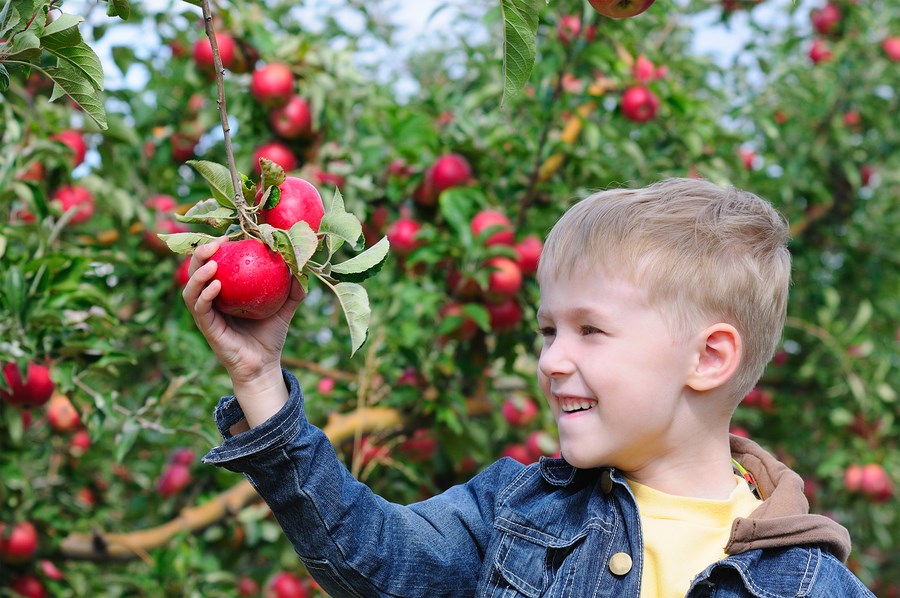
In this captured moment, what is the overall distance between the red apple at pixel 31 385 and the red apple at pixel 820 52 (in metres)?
2.69

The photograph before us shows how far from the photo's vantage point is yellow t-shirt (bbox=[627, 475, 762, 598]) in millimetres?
1000

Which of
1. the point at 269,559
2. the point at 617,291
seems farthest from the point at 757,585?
the point at 269,559

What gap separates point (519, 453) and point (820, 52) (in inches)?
74.4

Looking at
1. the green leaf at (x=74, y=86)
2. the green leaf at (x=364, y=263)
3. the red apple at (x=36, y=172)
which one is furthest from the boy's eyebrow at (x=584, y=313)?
the red apple at (x=36, y=172)

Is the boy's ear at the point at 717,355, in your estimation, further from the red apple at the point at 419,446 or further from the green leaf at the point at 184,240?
the red apple at the point at 419,446

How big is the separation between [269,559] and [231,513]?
74cm

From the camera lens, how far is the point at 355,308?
863 millimetres

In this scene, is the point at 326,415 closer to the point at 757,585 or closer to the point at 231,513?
the point at 231,513

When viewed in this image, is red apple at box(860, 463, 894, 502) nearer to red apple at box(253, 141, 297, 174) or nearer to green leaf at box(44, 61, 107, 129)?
red apple at box(253, 141, 297, 174)

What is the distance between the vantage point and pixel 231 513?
207 cm

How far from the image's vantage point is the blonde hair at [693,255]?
1033 millimetres

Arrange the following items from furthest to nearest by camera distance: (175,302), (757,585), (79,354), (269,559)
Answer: (269,559)
(175,302)
(79,354)
(757,585)

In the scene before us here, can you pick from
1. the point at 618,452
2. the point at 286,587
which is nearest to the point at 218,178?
the point at 618,452

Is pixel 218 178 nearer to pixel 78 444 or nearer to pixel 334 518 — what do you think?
pixel 334 518
